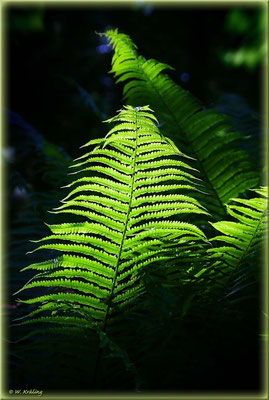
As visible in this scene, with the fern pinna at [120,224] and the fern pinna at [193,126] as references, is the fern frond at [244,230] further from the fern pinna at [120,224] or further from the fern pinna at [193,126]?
the fern pinna at [193,126]

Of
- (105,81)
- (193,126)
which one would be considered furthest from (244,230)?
(105,81)

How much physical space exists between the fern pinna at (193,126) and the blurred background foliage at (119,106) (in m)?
0.15

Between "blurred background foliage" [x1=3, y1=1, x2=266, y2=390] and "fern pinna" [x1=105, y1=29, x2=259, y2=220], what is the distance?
0.49ft

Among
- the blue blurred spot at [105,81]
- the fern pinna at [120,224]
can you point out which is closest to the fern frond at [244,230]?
the fern pinna at [120,224]

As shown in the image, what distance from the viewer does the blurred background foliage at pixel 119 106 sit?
741mm

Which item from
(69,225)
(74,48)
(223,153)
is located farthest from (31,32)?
(69,225)

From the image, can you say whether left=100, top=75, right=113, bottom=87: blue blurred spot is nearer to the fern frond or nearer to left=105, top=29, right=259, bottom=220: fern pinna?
left=105, top=29, right=259, bottom=220: fern pinna

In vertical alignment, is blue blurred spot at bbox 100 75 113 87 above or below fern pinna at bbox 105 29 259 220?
above

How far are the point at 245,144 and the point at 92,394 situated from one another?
1.07 m

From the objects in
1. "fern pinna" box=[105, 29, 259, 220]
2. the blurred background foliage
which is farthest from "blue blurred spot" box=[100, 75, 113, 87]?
"fern pinna" box=[105, 29, 259, 220]

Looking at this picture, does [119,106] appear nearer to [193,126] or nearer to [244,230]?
[193,126]

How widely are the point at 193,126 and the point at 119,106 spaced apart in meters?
1.13

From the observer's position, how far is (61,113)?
118 inches

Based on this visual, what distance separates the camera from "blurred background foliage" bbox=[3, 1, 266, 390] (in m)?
0.74
